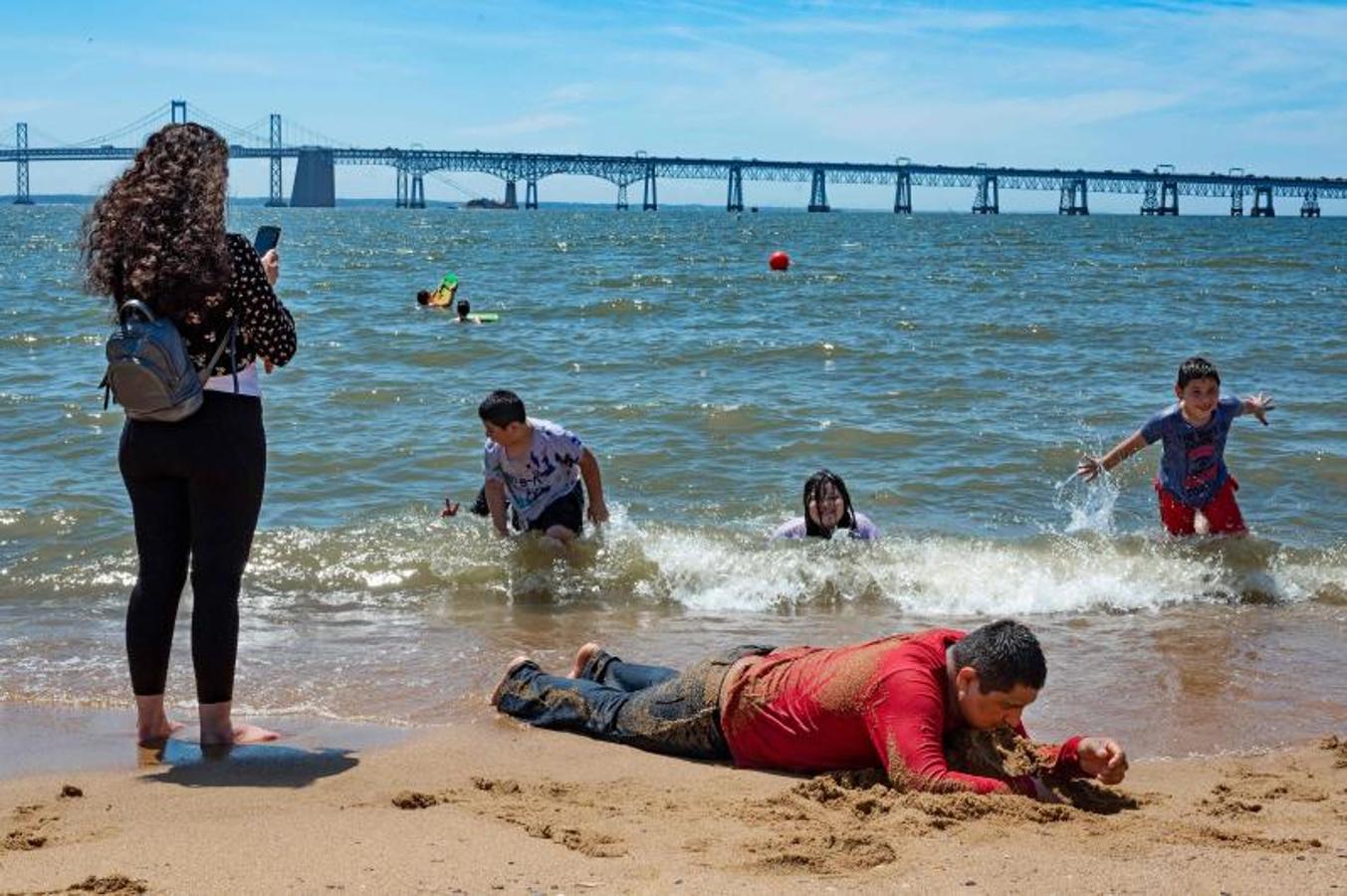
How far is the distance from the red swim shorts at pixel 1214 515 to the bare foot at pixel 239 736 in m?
5.67

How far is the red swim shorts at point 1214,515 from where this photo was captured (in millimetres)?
8805

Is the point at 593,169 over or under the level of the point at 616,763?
over

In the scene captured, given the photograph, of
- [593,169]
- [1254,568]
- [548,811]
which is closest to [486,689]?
[548,811]

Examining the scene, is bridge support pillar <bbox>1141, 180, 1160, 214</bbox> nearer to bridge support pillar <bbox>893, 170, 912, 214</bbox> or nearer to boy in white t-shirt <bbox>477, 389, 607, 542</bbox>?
bridge support pillar <bbox>893, 170, 912, 214</bbox>

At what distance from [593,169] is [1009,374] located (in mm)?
131052

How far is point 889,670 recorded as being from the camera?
4469mm

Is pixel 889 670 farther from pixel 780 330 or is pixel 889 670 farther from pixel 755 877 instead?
pixel 780 330

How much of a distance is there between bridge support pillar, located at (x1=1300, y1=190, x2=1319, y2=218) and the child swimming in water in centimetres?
15039

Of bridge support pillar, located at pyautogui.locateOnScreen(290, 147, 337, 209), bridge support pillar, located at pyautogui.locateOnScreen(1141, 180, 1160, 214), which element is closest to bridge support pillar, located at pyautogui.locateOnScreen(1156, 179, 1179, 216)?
bridge support pillar, located at pyautogui.locateOnScreen(1141, 180, 1160, 214)

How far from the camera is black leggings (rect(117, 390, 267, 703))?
15.0ft

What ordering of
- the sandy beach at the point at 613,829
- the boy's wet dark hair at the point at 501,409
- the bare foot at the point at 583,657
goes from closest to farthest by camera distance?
1. the sandy beach at the point at 613,829
2. the bare foot at the point at 583,657
3. the boy's wet dark hair at the point at 501,409

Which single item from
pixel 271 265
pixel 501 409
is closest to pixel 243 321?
pixel 271 265

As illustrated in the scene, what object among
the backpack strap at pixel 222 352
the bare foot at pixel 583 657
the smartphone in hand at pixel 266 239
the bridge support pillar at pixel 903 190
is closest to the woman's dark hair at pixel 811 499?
the bare foot at pixel 583 657

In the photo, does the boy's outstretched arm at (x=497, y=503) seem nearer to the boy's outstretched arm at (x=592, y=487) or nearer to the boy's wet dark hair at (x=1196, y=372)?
the boy's outstretched arm at (x=592, y=487)
